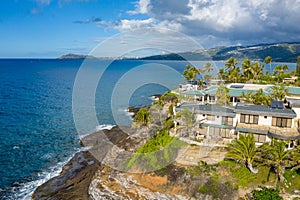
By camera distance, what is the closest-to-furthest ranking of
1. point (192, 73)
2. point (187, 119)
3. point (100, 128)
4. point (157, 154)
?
point (157, 154)
point (187, 119)
point (100, 128)
point (192, 73)

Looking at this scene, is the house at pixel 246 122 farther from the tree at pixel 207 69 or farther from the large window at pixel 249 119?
the tree at pixel 207 69

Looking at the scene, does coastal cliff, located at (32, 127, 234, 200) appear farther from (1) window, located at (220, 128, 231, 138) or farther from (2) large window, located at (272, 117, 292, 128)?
(2) large window, located at (272, 117, 292, 128)

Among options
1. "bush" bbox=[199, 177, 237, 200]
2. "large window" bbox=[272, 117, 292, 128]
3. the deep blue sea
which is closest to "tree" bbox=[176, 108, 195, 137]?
"bush" bbox=[199, 177, 237, 200]

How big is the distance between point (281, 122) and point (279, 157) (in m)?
6.98

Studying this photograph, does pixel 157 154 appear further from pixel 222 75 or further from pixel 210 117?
pixel 222 75

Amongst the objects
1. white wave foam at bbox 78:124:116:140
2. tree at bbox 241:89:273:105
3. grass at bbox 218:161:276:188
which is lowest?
white wave foam at bbox 78:124:116:140

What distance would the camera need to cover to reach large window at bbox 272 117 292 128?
86.1 ft

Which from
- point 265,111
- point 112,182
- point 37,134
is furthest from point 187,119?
point 37,134

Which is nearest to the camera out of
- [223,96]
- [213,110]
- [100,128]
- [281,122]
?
[281,122]

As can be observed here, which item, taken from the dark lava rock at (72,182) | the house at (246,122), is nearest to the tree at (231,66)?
the house at (246,122)

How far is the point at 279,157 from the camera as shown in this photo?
68.5ft

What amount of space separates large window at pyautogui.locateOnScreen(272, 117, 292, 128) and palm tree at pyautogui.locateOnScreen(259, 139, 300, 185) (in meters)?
5.30

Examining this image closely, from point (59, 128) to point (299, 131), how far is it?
129 feet

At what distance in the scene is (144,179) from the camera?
78.8 ft
